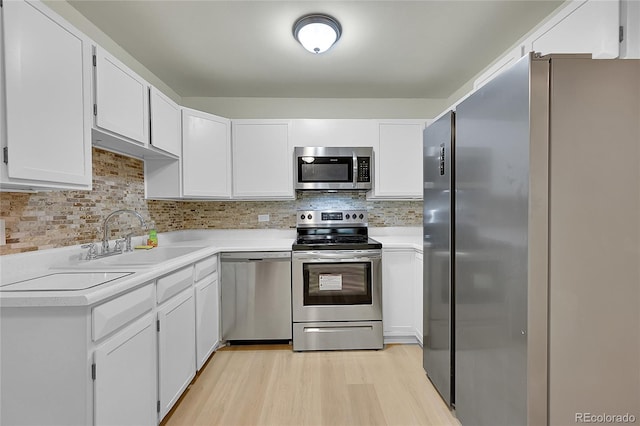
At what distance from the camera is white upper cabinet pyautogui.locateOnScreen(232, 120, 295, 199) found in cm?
282

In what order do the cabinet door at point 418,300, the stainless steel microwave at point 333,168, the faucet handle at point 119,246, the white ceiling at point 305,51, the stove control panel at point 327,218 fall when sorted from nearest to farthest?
the white ceiling at point 305,51 → the faucet handle at point 119,246 → the cabinet door at point 418,300 → the stainless steel microwave at point 333,168 → the stove control panel at point 327,218

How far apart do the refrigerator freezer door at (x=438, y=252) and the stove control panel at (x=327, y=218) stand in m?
1.23

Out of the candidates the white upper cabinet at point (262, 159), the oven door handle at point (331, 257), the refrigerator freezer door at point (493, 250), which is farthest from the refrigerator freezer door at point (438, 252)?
the white upper cabinet at point (262, 159)

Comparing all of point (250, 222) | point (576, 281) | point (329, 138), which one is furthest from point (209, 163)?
point (576, 281)

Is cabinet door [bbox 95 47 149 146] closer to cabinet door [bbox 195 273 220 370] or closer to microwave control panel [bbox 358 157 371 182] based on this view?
cabinet door [bbox 195 273 220 370]

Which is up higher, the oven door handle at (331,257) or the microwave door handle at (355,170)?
the microwave door handle at (355,170)

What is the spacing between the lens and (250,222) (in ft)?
10.2

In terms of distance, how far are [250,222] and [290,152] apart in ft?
3.00

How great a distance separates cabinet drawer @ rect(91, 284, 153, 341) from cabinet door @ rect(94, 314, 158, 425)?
47 millimetres

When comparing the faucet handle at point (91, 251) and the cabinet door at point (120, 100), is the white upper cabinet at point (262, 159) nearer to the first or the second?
the cabinet door at point (120, 100)

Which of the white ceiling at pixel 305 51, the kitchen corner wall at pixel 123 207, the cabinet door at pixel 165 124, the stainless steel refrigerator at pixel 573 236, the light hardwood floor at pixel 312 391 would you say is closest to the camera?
the stainless steel refrigerator at pixel 573 236

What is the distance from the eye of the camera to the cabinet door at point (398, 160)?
286cm

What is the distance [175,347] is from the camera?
1.69 m

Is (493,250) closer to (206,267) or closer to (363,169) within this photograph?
(363,169)
